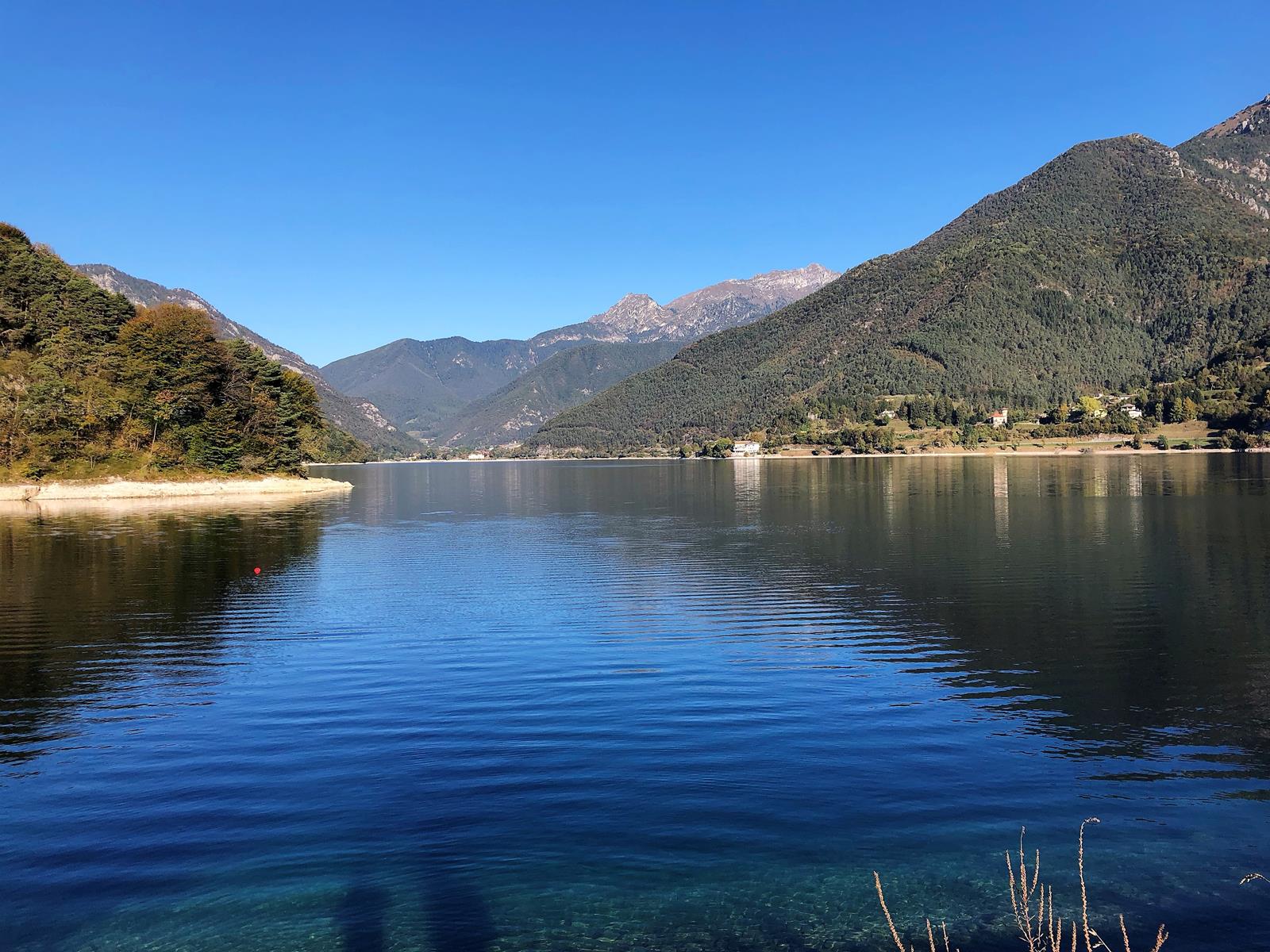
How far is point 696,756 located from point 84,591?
36576 millimetres

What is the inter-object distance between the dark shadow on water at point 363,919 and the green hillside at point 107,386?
393 feet

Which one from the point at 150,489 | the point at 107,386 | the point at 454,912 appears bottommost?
the point at 454,912

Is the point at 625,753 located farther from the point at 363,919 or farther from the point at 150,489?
the point at 150,489

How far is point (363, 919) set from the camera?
11.9 m

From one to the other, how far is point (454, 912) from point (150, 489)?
420ft

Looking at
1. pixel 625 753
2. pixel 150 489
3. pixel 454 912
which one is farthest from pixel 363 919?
pixel 150 489

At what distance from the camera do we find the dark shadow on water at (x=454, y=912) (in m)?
11.3

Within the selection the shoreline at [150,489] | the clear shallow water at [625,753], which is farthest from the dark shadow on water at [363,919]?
the shoreline at [150,489]

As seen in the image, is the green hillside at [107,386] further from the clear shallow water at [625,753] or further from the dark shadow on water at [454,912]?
the dark shadow on water at [454,912]

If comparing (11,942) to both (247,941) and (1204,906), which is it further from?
(1204,906)

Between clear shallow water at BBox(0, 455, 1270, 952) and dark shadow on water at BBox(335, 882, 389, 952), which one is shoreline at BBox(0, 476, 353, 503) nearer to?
clear shallow water at BBox(0, 455, 1270, 952)

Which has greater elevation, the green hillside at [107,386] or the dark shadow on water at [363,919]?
the green hillside at [107,386]

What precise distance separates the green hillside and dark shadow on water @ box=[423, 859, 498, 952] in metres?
120

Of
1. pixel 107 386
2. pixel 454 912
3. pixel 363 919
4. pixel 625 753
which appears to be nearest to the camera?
pixel 363 919
